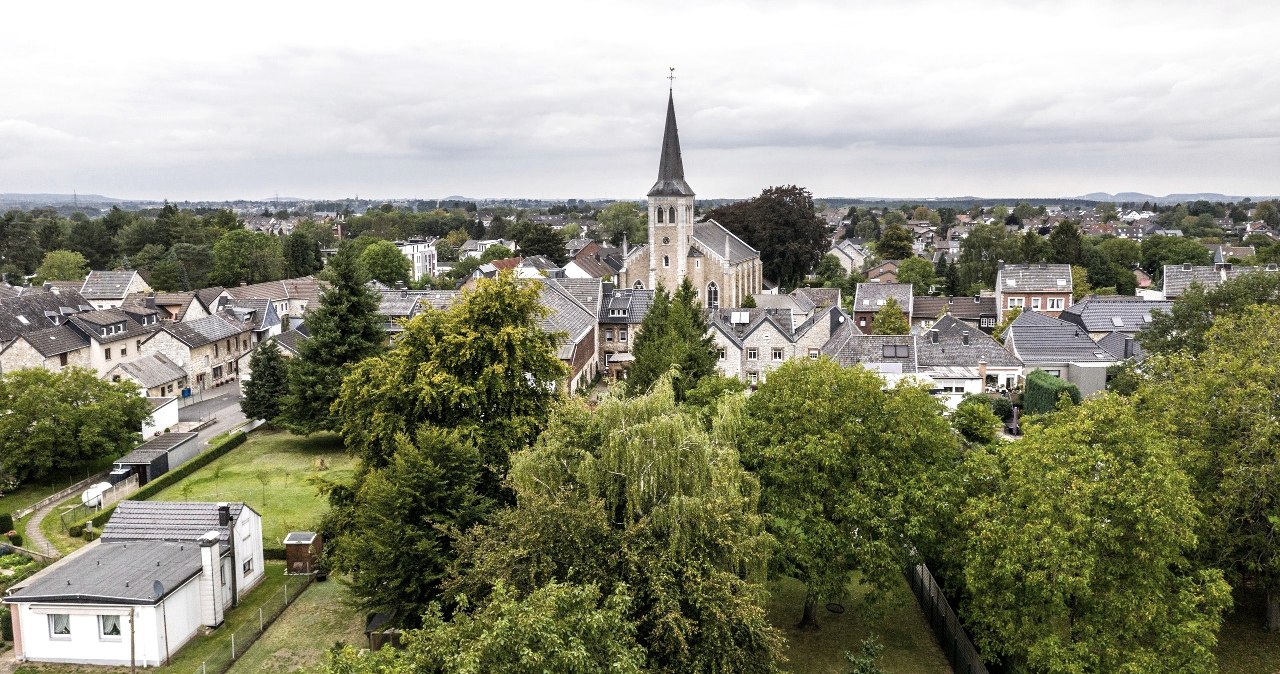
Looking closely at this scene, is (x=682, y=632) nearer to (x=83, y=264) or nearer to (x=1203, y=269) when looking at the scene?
(x=1203, y=269)

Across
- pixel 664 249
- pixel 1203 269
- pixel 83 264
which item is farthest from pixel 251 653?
pixel 83 264

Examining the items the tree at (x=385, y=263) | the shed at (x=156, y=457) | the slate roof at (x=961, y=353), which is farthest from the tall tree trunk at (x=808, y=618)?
the tree at (x=385, y=263)

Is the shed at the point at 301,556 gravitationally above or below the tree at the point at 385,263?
below

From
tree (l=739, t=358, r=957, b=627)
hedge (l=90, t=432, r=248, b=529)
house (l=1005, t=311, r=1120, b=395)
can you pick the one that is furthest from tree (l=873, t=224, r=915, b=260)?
tree (l=739, t=358, r=957, b=627)

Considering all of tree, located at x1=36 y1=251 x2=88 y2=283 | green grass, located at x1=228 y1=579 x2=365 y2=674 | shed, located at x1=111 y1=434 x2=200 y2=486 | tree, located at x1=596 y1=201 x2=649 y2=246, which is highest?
tree, located at x1=596 y1=201 x2=649 y2=246

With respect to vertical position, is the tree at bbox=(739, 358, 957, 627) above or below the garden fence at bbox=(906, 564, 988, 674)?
above

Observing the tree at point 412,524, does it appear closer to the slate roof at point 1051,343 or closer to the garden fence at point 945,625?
the garden fence at point 945,625

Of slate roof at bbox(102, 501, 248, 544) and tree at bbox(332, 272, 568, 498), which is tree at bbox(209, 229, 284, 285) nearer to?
slate roof at bbox(102, 501, 248, 544)
